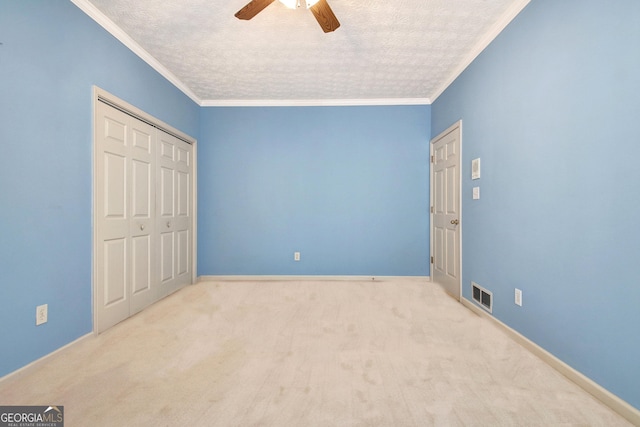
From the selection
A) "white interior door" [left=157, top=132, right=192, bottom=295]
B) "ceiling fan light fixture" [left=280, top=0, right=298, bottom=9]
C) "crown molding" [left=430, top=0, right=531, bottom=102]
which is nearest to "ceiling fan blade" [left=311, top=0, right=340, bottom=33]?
"ceiling fan light fixture" [left=280, top=0, right=298, bottom=9]

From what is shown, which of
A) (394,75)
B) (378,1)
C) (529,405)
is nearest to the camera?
(529,405)

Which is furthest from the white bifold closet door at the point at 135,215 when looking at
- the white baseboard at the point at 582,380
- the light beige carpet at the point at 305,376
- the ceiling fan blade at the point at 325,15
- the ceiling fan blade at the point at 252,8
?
the white baseboard at the point at 582,380

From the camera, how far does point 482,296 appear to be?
259 centimetres

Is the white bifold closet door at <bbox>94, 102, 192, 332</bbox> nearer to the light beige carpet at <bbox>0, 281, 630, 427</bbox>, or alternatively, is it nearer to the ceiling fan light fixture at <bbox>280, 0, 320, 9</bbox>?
the light beige carpet at <bbox>0, 281, 630, 427</bbox>

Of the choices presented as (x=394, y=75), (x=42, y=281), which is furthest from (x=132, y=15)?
(x=394, y=75)

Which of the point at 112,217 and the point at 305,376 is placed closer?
the point at 305,376

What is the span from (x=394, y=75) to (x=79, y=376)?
12.8ft

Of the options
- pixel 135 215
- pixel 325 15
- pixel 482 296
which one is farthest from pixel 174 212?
pixel 482 296

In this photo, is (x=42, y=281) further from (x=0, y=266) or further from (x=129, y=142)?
(x=129, y=142)

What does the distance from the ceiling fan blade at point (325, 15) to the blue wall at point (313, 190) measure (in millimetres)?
1987

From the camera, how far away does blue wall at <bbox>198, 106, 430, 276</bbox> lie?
395cm

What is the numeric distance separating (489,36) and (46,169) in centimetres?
368

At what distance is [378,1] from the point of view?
203 centimetres

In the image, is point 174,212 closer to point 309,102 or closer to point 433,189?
point 309,102
